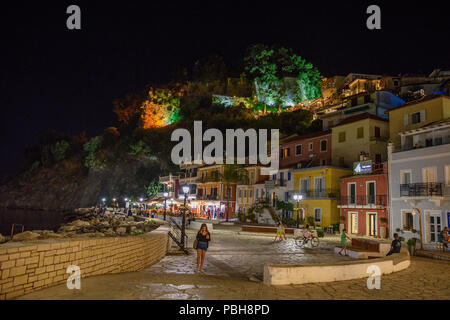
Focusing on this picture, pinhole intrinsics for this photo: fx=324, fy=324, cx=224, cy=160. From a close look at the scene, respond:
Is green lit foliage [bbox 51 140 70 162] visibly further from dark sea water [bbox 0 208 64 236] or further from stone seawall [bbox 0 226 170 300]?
stone seawall [bbox 0 226 170 300]

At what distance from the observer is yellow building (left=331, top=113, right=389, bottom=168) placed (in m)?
32.0

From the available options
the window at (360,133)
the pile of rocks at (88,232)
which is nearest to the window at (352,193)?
the window at (360,133)

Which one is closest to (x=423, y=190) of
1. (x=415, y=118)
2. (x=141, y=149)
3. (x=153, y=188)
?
(x=415, y=118)

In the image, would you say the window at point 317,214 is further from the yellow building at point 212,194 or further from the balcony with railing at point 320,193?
the yellow building at point 212,194

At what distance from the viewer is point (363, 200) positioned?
2739 centimetres

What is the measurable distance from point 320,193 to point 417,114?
36.6ft

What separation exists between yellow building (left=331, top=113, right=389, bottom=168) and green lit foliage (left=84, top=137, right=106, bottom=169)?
69386mm

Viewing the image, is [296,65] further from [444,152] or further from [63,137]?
[63,137]

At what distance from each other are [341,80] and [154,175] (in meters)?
48.5

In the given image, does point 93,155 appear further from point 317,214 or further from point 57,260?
point 57,260

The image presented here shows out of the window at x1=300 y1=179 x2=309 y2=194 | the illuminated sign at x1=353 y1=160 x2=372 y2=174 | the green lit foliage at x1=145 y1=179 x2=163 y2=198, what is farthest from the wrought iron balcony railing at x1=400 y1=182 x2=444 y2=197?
the green lit foliage at x1=145 y1=179 x2=163 y2=198

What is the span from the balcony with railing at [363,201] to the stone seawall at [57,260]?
70.3ft

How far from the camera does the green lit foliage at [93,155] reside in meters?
88.6

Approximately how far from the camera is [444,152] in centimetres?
2116
